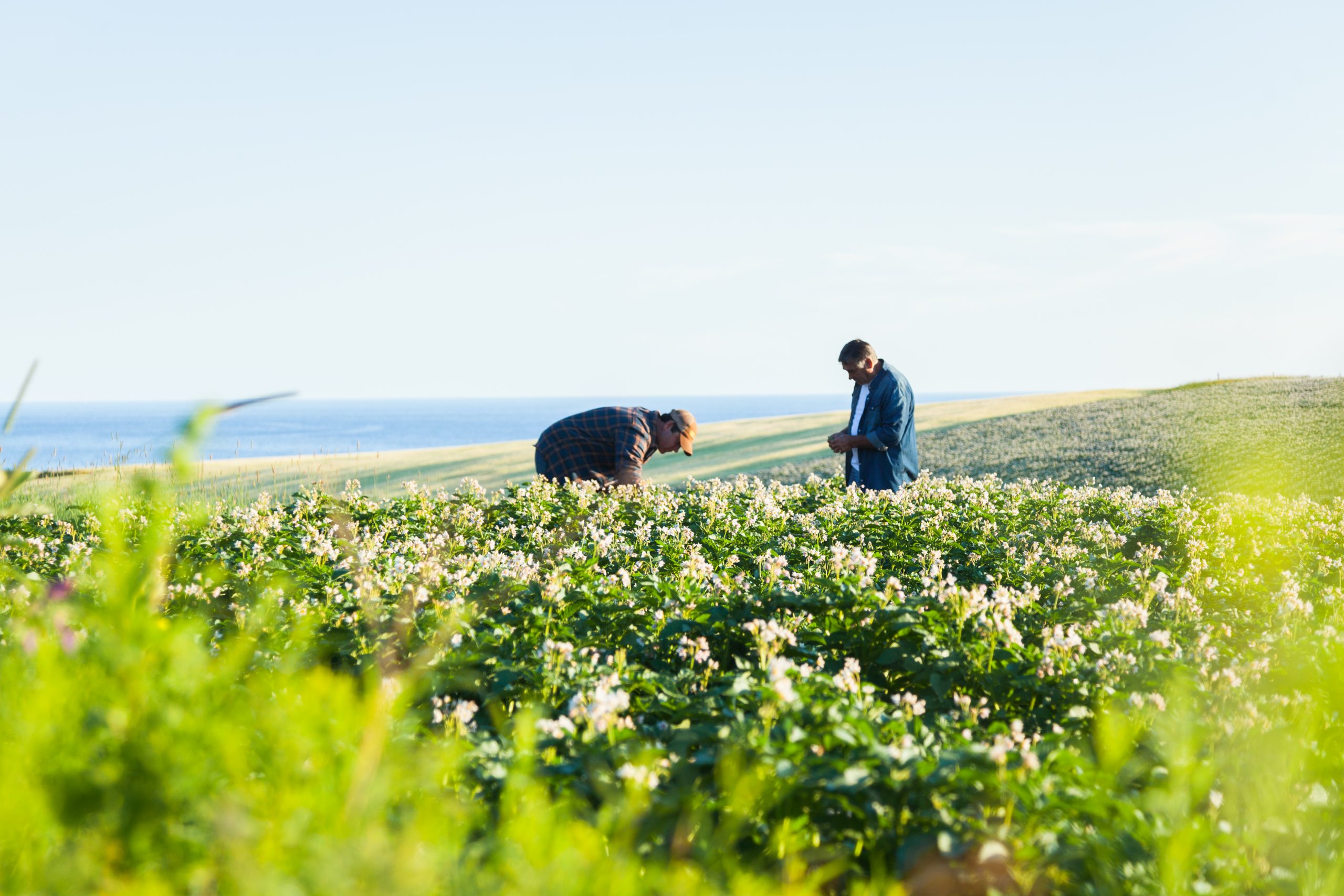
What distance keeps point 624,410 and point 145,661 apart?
7480 mm

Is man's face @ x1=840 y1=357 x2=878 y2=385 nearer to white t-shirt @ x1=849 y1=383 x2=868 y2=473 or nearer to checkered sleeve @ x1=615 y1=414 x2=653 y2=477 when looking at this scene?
white t-shirt @ x1=849 y1=383 x2=868 y2=473

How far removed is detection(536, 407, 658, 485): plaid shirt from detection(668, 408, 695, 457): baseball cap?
0.96 ft

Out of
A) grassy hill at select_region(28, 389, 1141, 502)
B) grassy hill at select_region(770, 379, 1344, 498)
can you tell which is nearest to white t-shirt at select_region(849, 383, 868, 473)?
grassy hill at select_region(770, 379, 1344, 498)

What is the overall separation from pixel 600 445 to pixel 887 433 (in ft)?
10.6

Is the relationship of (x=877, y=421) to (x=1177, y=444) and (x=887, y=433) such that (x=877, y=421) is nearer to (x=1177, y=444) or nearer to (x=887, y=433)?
(x=887, y=433)

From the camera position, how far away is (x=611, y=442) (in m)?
9.73

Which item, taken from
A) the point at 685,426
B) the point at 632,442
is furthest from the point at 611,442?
the point at 685,426

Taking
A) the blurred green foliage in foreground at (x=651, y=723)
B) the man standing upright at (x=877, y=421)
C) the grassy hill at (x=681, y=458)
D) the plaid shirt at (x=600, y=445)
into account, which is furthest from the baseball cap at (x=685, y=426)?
the grassy hill at (x=681, y=458)

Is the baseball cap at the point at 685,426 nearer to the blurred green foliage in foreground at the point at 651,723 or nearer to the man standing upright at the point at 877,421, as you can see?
the man standing upright at the point at 877,421

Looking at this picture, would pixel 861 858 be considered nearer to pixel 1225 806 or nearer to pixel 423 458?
pixel 1225 806

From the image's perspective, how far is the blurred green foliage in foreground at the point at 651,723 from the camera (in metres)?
1.87

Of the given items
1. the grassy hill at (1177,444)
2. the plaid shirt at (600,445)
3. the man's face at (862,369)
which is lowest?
the grassy hill at (1177,444)

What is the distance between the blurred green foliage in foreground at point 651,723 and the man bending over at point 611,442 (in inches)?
107

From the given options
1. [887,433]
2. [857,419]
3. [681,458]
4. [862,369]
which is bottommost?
[681,458]
